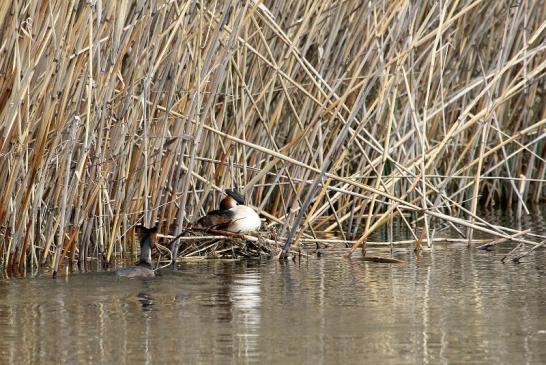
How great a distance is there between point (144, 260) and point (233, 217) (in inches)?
30.3

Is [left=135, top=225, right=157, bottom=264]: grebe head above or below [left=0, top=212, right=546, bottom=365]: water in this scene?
above

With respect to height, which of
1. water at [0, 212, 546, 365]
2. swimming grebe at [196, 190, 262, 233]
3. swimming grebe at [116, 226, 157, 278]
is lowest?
water at [0, 212, 546, 365]

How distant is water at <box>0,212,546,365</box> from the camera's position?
511 cm

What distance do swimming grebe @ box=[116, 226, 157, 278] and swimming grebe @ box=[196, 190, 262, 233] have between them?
1.92 feet

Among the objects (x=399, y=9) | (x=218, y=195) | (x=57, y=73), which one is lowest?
(x=218, y=195)

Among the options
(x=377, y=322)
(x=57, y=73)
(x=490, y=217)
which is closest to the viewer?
(x=377, y=322)

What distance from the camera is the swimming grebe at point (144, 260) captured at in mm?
7168

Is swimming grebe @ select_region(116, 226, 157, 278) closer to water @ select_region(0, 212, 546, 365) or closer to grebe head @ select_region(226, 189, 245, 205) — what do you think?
water @ select_region(0, 212, 546, 365)

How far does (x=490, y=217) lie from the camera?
10.8m


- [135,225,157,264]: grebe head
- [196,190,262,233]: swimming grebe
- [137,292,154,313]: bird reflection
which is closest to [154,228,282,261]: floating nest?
[196,190,262,233]: swimming grebe

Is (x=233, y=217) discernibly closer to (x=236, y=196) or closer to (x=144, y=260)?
(x=236, y=196)

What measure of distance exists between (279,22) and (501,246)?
2.23 metres

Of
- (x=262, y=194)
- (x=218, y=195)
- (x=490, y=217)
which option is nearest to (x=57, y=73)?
(x=218, y=195)

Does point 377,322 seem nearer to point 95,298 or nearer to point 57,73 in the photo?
point 95,298
